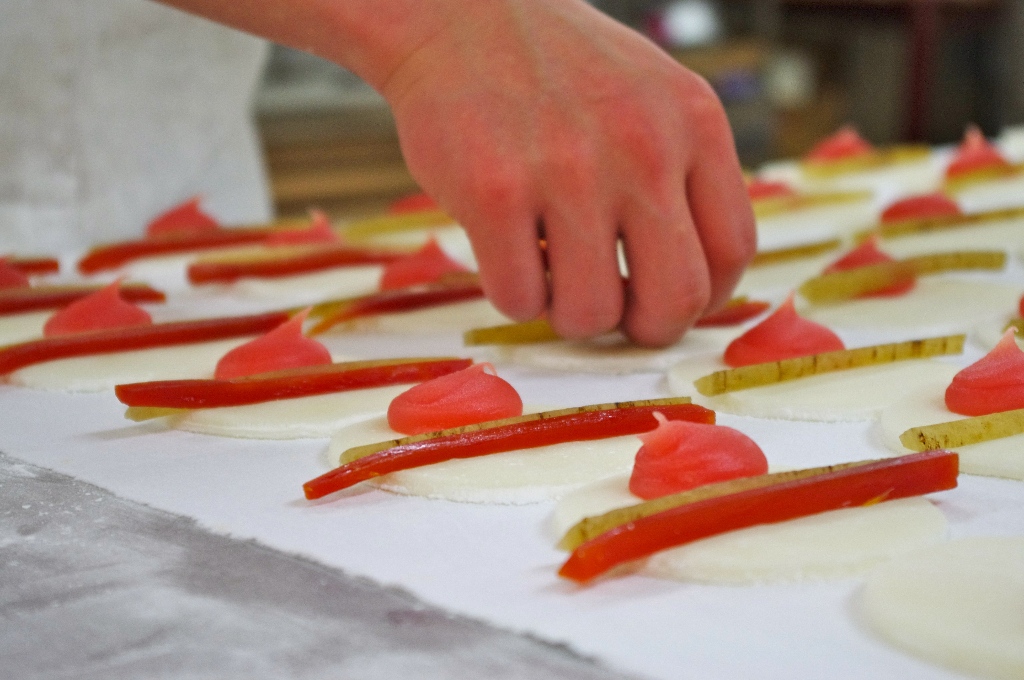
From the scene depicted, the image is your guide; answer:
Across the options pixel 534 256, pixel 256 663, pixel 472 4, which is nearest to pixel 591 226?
pixel 534 256

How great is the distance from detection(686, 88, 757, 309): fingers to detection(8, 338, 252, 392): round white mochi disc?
69 cm

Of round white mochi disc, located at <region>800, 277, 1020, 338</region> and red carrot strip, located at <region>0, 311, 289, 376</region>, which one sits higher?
red carrot strip, located at <region>0, 311, 289, 376</region>

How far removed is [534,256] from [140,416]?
521mm

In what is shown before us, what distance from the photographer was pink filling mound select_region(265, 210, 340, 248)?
267 cm

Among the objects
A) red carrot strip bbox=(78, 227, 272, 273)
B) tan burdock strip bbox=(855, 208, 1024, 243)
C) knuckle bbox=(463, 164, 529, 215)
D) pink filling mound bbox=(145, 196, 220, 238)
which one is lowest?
tan burdock strip bbox=(855, 208, 1024, 243)

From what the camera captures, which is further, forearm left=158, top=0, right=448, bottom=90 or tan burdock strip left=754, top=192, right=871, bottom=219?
tan burdock strip left=754, top=192, right=871, bottom=219

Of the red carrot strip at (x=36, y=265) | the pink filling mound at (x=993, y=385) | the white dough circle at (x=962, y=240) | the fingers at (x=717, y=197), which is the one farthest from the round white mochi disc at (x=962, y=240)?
the red carrot strip at (x=36, y=265)

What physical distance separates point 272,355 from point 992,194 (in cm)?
238

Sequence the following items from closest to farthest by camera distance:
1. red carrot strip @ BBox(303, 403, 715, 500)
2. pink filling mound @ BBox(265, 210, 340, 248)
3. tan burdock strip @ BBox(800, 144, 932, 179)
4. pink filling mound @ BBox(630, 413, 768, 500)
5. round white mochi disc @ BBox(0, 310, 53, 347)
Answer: pink filling mound @ BBox(630, 413, 768, 500) → red carrot strip @ BBox(303, 403, 715, 500) → round white mochi disc @ BBox(0, 310, 53, 347) → pink filling mound @ BBox(265, 210, 340, 248) → tan burdock strip @ BBox(800, 144, 932, 179)

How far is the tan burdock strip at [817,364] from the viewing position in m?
1.43

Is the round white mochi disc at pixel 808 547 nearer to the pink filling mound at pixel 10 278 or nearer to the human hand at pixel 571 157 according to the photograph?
the human hand at pixel 571 157

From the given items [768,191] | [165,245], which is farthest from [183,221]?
[768,191]

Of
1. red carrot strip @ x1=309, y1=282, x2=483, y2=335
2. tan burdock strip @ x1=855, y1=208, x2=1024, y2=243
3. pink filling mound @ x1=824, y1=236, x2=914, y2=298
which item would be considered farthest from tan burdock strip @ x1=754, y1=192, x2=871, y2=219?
red carrot strip @ x1=309, y1=282, x2=483, y2=335

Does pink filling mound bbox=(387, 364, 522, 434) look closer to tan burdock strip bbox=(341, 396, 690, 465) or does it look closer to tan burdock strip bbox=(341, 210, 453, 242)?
tan burdock strip bbox=(341, 396, 690, 465)
